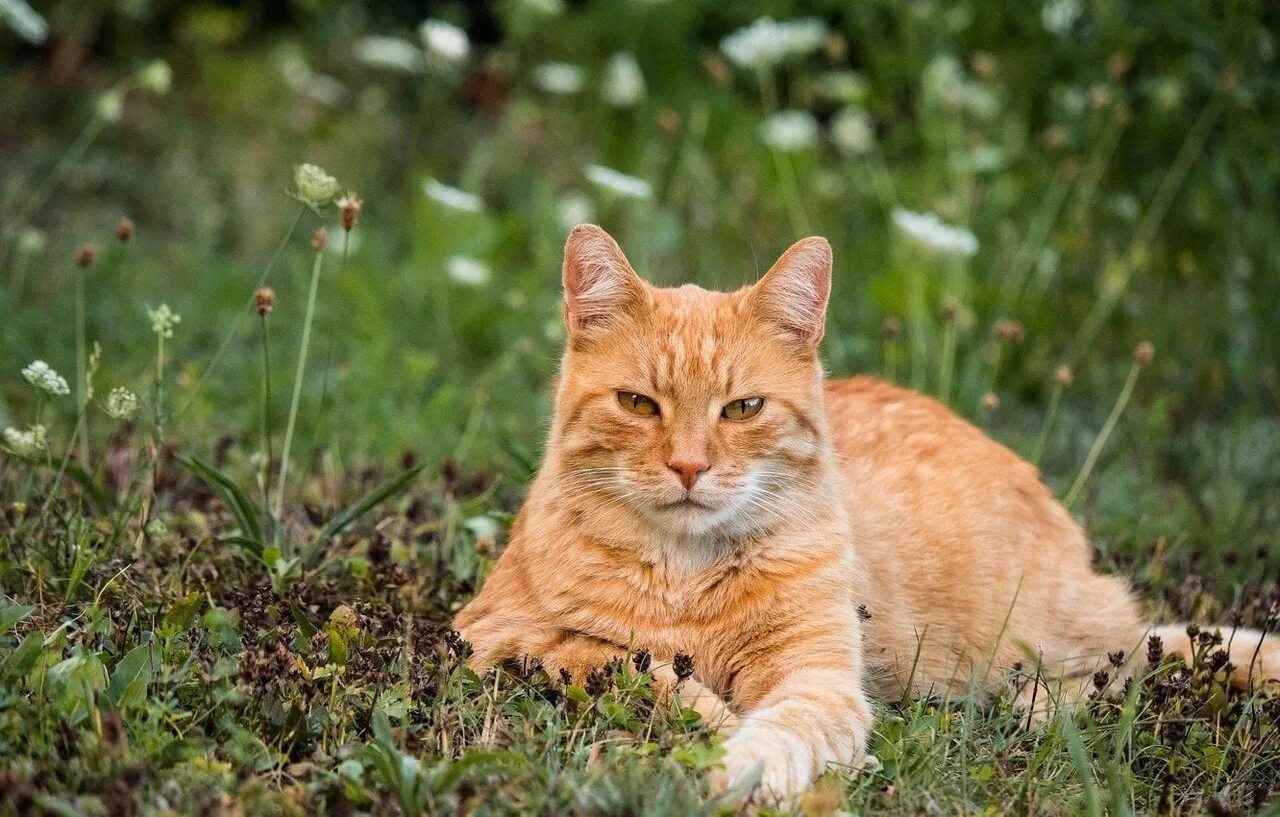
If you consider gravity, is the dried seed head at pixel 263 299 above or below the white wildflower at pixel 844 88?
below

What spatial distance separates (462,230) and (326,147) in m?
2.68

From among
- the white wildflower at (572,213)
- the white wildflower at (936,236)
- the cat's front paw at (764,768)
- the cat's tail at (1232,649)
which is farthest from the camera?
the white wildflower at (572,213)

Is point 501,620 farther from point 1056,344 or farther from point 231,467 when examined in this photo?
point 1056,344

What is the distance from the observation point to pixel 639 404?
3.20 m

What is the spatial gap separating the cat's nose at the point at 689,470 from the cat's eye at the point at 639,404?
21 centimetres

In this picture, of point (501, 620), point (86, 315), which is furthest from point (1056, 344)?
point (86, 315)

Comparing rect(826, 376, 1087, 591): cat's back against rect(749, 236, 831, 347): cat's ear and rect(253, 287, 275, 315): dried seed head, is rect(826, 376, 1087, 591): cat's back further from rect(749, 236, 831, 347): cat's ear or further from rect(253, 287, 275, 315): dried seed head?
rect(253, 287, 275, 315): dried seed head

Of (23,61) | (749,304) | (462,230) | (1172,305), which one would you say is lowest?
(23,61)

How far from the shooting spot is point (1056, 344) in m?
6.10

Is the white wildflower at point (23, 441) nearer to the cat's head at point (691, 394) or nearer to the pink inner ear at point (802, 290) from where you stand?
the cat's head at point (691, 394)

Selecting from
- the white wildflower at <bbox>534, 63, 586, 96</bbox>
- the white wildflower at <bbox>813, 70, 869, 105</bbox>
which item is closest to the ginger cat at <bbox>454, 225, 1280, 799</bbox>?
the white wildflower at <bbox>813, 70, 869, 105</bbox>

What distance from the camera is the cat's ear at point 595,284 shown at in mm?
3260

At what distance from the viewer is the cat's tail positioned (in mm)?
3227

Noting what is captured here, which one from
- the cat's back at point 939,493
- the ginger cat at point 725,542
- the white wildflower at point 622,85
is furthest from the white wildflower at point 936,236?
the white wildflower at point 622,85
